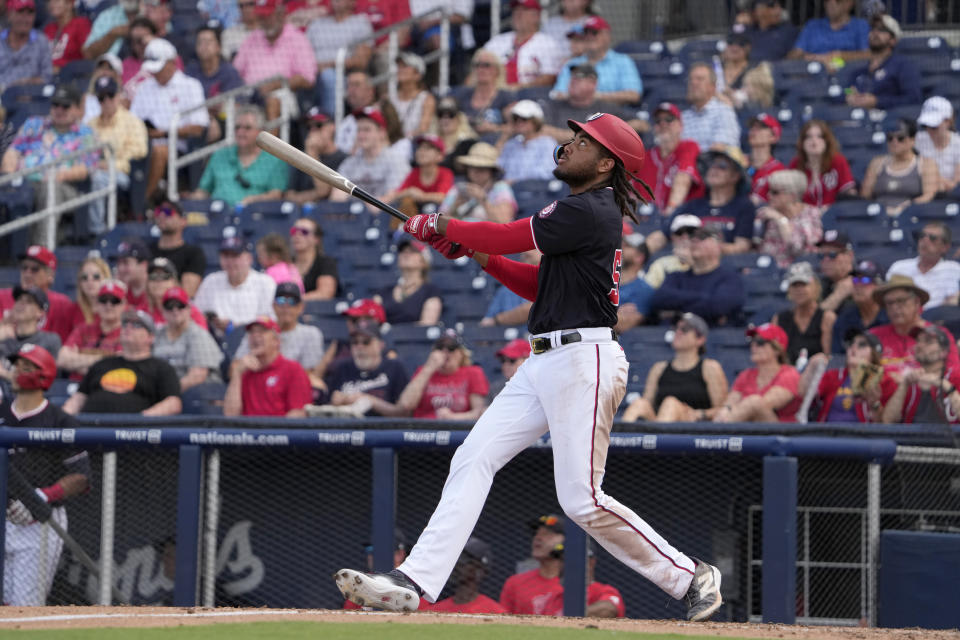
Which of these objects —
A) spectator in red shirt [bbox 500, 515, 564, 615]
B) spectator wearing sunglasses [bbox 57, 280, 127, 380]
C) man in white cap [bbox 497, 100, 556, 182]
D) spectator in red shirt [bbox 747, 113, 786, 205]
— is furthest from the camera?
man in white cap [bbox 497, 100, 556, 182]

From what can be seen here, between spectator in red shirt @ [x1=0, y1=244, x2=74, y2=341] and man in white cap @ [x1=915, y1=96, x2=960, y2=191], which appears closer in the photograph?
man in white cap @ [x1=915, y1=96, x2=960, y2=191]

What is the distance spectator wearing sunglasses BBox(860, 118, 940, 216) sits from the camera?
9.33 meters

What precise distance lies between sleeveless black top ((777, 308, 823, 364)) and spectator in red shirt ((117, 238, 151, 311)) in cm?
408

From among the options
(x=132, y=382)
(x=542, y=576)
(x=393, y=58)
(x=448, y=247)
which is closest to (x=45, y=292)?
(x=132, y=382)

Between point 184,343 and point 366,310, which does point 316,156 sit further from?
point 366,310

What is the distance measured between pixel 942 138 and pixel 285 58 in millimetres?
5417

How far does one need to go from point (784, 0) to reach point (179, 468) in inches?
312

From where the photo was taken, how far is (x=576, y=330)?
4871 millimetres

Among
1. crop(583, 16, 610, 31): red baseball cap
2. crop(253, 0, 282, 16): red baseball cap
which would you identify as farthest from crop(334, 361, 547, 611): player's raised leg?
crop(253, 0, 282, 16): red baseball cap

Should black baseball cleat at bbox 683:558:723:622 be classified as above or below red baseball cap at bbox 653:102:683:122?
below

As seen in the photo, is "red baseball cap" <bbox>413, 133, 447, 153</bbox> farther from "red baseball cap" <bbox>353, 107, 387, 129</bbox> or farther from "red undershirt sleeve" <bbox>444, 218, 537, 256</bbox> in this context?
"red undershirt sleeve" <bbox>444, 218, 537, 256</bbox>

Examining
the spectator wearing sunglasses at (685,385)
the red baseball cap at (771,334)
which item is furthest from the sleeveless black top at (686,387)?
the red baseball cap at (771,334)

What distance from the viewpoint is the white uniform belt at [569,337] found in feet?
16.0

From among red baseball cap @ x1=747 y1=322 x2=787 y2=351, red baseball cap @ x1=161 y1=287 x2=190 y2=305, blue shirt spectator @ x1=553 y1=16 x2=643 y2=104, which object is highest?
blue shirt spectator @ x1=553 y1=16 x2=643 y2=104
